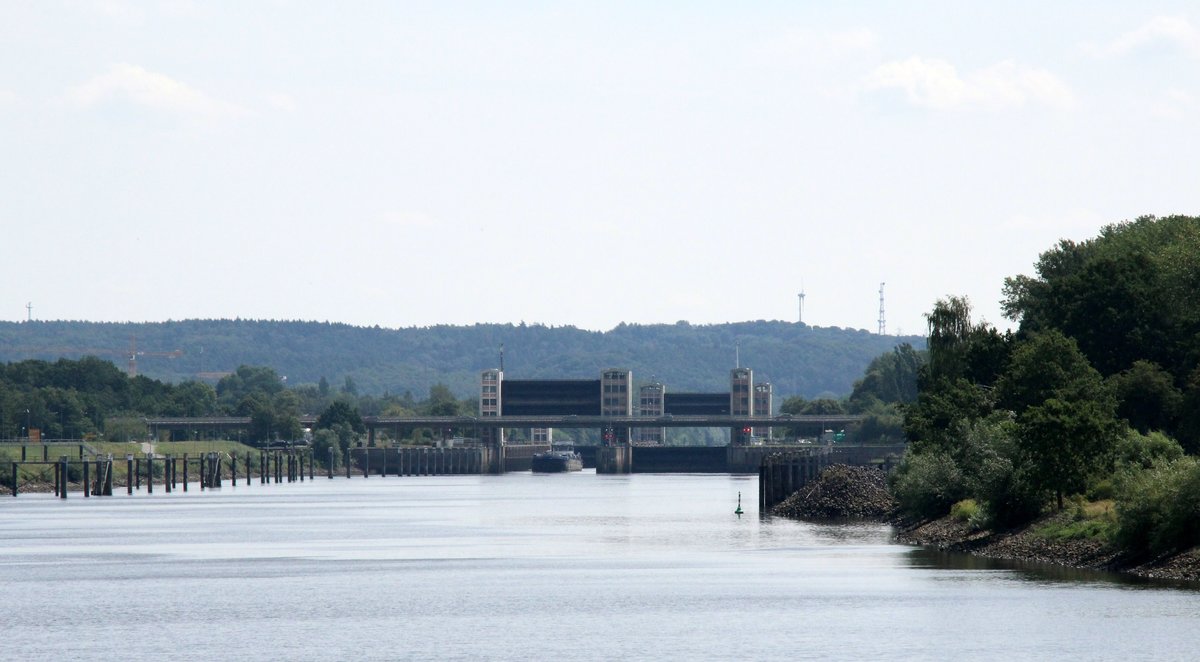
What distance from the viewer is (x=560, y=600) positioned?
78.4 metres

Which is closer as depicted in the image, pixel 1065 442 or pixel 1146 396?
pixel 1065 442

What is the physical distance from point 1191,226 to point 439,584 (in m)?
74.6

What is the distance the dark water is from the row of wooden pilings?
37154 millimetres

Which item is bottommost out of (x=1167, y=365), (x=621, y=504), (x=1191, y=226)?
(x=621, y=504)

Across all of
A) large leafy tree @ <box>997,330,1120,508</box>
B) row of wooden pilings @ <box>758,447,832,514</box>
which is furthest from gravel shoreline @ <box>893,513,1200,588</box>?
row of wooden pilings @ <box>758,447,832,514</box>

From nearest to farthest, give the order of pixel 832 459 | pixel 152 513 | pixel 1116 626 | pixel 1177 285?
pixel 1116 626
pixel 1177 285
pixel 152 513
pixel 832 459

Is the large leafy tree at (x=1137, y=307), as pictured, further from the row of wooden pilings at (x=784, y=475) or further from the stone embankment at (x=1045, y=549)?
the row of wooden pilings at (x=784, y=475)

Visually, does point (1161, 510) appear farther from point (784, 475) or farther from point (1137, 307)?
point (784, 475)

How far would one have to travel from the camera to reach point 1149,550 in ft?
266

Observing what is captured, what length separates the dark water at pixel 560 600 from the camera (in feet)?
204

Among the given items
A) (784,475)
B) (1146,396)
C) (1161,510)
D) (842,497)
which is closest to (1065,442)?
(1161,510)

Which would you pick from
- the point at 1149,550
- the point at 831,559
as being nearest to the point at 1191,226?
the point at 831,559

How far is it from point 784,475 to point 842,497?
770 inches

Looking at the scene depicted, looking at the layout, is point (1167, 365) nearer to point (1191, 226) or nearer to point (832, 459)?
point (1191, 226)
